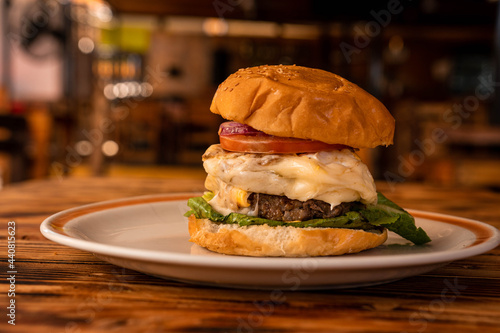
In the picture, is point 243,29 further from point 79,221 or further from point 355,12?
point 79,221

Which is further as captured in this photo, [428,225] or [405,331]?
[428,225]

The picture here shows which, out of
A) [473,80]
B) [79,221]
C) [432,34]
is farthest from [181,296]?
[473,80]

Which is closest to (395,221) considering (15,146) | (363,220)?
(363,220)

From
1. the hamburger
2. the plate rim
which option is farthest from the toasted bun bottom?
the plate rim

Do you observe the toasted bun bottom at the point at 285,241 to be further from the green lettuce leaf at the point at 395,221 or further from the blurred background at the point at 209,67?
the blurred background at the point at 209,67

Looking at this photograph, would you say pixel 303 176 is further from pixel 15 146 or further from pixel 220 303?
pixel 15 146

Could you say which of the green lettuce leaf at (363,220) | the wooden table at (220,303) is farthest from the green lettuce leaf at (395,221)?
the wooden table at (220,303)
